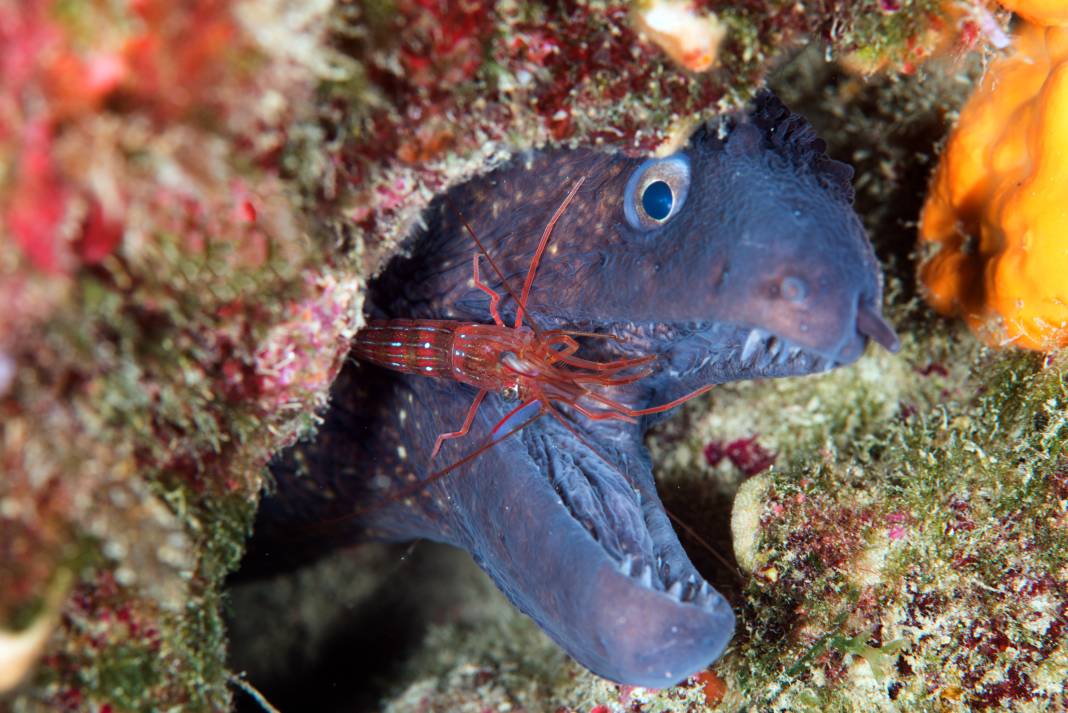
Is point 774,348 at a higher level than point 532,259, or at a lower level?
lower

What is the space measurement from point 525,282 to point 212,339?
3.73 ft

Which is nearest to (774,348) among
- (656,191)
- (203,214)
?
(656,191)

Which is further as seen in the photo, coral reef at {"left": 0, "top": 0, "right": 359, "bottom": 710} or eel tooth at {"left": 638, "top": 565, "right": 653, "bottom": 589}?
eel tooth at {"left": 638, "top": 565, "right": 653, "bottom": 589}

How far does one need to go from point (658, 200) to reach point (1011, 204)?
1464 millimetres

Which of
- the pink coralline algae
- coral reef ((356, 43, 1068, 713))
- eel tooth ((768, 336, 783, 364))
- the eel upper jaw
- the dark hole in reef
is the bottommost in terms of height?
the dark hole in reef

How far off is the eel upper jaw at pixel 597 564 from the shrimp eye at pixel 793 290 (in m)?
0.94

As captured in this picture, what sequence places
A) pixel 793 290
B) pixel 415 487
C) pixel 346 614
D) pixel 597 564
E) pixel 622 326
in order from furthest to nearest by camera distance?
pixel 346 614 → pixel 415 487 → pixel 622 326 → pixel 597 564 → pixel 793 290

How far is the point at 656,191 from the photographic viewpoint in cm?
227

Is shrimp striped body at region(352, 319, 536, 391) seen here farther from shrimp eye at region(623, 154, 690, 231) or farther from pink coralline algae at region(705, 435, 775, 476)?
pink coralline algae at region(705, 435, 775, 476)

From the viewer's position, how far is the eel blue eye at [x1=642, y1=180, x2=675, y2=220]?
224 centimetres

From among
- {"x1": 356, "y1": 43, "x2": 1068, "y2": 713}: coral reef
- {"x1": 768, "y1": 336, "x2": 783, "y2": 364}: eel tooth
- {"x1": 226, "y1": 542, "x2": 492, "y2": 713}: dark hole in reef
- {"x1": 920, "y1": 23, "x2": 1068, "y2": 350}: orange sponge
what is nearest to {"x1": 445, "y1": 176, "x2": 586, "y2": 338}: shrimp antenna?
{"x1": 768, "y1": 336, "x2": 783, "y2": 364}: eel tooth

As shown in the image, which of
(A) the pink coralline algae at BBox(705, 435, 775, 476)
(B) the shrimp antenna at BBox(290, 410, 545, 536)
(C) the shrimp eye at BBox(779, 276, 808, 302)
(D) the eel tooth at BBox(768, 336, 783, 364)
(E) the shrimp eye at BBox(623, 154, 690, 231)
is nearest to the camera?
(C) the shrimp eye at BBox(779, 276, 808, 302)

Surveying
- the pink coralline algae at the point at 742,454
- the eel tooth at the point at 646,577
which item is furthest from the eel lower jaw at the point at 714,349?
the pink coralline algae at the point at 742,454

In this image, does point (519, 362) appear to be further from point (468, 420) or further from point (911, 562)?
point (911, 562)
